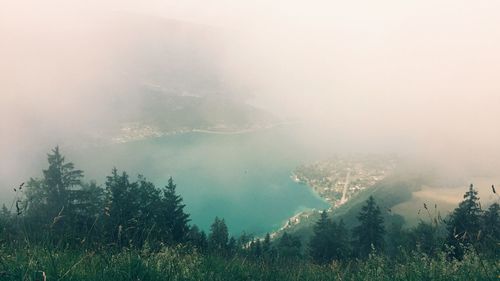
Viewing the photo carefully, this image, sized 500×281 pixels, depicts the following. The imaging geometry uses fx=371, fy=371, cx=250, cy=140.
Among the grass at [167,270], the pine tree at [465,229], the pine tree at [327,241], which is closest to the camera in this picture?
the grass at [167,270]

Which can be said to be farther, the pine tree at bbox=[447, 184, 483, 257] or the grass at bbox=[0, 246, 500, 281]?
the pine tree at bbox=[447, 184, 483, 257]

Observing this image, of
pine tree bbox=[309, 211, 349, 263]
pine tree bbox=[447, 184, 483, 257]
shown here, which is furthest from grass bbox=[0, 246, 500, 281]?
pine tree bbox=[309, 211, 349, 263]

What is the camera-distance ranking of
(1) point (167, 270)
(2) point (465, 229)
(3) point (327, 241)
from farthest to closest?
(3) point (327, 241) → (2) point (465, 229) → (1) point (167, 270)

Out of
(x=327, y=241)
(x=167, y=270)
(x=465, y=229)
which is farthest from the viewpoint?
(x=327, y=241)

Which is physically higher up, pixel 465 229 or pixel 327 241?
pixel 465 229

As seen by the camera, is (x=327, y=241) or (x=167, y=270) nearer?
(x=167, y=270)

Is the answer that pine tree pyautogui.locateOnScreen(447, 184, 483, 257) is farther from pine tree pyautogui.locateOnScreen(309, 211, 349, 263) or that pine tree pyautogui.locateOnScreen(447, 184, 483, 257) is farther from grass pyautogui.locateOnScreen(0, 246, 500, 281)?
pine tree pyautogui.locateOnScreen(309, 211, 349, 263)

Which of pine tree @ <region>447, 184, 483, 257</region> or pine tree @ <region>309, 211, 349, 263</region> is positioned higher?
pine tree @ <region>447, 184, 483, 257</region>

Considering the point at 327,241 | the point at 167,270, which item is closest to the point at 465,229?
the point at 167,270

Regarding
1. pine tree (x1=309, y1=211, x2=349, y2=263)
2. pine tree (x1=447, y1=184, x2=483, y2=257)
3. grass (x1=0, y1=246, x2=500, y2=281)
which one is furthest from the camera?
pine tree (x1=309, y1=211, x2=349, y2=263)

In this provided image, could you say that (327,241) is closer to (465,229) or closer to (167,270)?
(465,229)

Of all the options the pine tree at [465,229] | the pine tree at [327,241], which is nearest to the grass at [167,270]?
the pine tree at [465,229]

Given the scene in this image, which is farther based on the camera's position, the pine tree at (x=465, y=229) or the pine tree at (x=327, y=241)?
the pine tree at (x=327, y=241)

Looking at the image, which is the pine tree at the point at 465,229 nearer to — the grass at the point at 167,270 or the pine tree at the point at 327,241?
the grass at the point at 167,270
